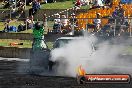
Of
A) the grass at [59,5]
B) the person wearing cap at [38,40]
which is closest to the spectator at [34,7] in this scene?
the grass at [59,5]

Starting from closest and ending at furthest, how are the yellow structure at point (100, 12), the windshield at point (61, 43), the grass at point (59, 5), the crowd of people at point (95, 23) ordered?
the windshield at point (61, 43) → the crowd of people at point (95, 23) → the yellow structure at point (100, 12) → the grass at point (59, 5)

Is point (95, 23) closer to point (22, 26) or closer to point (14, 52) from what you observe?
point (14, 52)

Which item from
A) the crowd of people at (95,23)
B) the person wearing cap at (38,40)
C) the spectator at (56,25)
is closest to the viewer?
the person wearing cap at (38,40)

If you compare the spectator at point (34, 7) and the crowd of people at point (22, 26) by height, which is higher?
the spectator at point (34, 7)

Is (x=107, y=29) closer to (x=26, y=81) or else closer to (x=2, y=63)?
(x=2, y=63)

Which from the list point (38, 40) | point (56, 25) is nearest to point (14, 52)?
point (56, 25)

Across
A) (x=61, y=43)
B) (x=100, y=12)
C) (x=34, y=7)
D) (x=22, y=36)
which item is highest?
(x=34, y=7)

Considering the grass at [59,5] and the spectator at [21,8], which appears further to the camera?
the spectator at [21,8]

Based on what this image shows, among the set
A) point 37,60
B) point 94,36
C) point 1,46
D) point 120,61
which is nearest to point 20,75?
point 37,60

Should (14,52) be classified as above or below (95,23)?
below

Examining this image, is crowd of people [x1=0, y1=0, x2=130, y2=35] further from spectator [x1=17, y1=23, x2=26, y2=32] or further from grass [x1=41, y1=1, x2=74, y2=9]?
grass [x1=41, y1=1, x2=74, y2=9]

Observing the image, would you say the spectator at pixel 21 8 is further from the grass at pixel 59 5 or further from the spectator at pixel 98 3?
the spectator at pixel 98 3

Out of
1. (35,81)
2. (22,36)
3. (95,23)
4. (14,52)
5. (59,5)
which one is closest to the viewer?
(35,81)

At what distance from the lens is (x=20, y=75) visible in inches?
885
